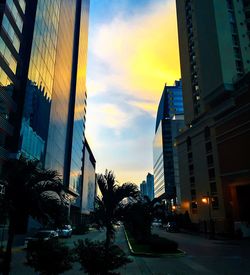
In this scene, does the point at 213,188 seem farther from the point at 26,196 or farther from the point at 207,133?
the point at 26,196

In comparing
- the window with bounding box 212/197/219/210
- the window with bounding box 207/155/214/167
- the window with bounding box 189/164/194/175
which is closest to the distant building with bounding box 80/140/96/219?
the window with bounding box 189/164/194/175

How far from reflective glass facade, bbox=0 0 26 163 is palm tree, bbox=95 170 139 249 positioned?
72.7 feet

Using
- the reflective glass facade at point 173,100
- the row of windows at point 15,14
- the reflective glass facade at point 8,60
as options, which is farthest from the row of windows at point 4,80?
the reflective glass facade at point 173,100

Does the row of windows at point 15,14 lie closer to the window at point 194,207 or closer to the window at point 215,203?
the window at point 215,203

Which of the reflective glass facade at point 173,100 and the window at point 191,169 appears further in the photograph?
the reflective glass facade at point 173,100

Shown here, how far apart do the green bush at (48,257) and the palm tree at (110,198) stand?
15.6ft

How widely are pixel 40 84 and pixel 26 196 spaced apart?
34285 mm

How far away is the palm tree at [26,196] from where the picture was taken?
12477 millimetres

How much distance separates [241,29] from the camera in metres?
65.8

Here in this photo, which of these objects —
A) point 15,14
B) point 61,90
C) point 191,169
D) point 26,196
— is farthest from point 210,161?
point 26,196

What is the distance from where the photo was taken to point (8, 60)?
1391 inches

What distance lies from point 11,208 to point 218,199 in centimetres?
5148

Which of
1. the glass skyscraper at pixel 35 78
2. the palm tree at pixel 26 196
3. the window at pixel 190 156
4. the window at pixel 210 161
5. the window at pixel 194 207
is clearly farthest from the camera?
the window at pixel 190 156

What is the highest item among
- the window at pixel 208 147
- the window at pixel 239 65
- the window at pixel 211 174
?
the window at pixel 239 65
